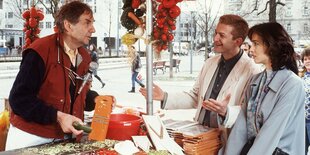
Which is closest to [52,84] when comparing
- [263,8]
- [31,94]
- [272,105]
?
[31,94]

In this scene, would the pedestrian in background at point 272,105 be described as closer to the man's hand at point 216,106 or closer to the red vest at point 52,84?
the man's hand at point 216,106

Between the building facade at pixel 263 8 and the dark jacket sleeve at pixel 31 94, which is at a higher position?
the building facade at pixel 263 8

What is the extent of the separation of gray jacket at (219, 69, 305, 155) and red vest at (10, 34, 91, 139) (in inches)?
46.8

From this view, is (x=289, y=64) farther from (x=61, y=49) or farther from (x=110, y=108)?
(x=61, y=49)

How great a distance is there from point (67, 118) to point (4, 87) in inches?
460

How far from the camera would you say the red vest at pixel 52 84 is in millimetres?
2180

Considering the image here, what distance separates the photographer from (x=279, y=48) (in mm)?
2131

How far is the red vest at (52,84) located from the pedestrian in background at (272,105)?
1086mm

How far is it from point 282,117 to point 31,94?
4.81 feet

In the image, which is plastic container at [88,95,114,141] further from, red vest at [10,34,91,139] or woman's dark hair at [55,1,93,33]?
woman's dark hair at [55,1,93,33]

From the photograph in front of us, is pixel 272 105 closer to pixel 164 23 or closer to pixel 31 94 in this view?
pixel 164 23

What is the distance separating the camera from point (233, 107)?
2.36m

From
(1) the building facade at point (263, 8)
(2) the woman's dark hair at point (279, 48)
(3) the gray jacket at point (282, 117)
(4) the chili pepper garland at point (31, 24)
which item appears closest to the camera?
(3) the gray jacket at point (282, 117)

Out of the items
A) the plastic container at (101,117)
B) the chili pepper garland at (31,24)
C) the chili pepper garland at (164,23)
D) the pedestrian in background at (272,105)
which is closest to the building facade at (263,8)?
the chili pepper garland at (31,24)
